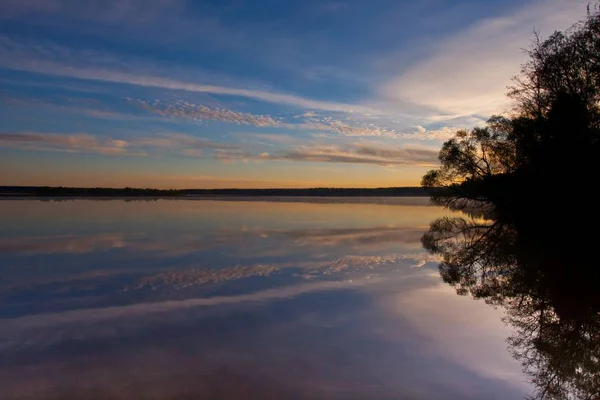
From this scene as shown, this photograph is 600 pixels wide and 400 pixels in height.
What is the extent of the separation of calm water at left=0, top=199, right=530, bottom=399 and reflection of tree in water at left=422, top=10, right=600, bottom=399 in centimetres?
75

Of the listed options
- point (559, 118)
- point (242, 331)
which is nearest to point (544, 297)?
point (242, 331)

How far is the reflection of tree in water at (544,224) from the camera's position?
8.09m

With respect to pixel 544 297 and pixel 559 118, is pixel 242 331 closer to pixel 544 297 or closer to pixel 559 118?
pixel 544 297

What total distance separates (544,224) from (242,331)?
32.0 meters

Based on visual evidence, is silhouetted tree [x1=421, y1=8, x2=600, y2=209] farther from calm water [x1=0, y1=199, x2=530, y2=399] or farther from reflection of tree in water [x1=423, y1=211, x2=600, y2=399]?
calm water [x1=0, y1=199, x2=530, y2=399]

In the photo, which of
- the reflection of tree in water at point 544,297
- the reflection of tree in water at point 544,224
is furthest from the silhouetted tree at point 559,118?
the reflection of tree in water at point 544,297

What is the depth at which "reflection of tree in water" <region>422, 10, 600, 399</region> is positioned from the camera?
319 inches

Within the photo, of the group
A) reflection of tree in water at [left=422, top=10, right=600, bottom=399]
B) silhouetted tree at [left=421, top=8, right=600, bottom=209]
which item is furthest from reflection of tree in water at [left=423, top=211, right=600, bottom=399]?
silhouetted tree at [left=421, top=8, right=600, bottom=209]

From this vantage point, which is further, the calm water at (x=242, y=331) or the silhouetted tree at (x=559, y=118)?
the silhouetted tree at (x=559, y=118)

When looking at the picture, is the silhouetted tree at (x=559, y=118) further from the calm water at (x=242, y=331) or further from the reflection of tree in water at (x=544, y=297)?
the calm water at (x=242, y=331)

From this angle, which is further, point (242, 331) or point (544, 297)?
point (544, 297)

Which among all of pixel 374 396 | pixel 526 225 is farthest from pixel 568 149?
pixel 374 396

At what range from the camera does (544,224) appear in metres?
34.2

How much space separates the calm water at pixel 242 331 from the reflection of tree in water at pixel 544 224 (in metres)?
0.75
